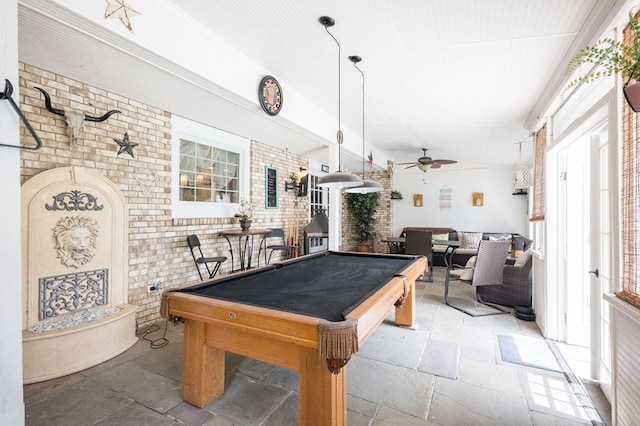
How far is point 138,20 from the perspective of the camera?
216 centimetres

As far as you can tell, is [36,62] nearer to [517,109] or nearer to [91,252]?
[91,252]

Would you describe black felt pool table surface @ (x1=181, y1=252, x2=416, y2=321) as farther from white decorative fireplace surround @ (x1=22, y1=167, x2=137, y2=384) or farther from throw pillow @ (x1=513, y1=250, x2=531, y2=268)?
throw pillow @ (x1=513, y1=250, x2=531, y2=268)

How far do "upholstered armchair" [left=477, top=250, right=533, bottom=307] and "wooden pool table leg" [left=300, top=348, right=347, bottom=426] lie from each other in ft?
11.5

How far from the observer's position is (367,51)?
287 cm

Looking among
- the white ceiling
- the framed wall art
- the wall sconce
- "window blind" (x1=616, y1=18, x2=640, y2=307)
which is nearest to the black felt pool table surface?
"window blind" (x1=616, y1=18, x2=640, y2=307)

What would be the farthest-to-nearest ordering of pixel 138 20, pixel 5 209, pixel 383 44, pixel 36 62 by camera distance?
pixel 383 44 < pixel 36 62 < pixel 138 20 < pixel 5 209

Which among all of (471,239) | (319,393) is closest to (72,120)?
(319,393)

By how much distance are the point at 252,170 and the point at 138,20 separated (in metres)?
3.08

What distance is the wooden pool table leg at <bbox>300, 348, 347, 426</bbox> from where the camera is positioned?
158cm

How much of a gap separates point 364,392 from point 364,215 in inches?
261

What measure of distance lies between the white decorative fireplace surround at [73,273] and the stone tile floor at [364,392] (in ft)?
0.52

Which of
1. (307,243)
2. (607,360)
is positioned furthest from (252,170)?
(607,360)

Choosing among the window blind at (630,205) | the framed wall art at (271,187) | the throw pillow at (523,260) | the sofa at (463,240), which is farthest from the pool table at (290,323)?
the sofa at (463,240)

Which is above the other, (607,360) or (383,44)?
(383,44)
